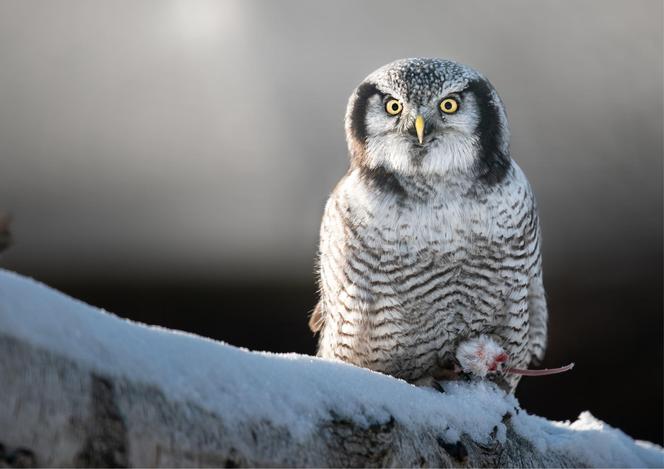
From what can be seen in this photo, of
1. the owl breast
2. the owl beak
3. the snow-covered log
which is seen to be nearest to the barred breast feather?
the owl breast

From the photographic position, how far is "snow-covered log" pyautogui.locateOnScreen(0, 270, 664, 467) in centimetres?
102

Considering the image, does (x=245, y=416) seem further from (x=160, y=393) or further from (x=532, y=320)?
(x=532, y=320)

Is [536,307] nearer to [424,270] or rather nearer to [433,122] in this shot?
[424,270]

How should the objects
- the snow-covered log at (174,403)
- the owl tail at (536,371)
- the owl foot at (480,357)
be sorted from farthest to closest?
the owl foot at (480,357) → the owl tail at (536,371) → the snow-covered log at (174,403)

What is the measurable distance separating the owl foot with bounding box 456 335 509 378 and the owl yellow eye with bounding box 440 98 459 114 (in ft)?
1.97

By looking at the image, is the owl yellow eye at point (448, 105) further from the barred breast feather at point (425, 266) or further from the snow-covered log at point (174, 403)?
the snow-covered log at point (174, 403)

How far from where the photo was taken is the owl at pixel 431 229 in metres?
1.90

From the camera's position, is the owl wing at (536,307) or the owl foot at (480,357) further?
the owl wing at (536,307)

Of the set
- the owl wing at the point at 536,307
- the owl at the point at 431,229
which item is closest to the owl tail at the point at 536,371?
the owl at the point at 431,229

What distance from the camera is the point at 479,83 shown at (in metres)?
1.97

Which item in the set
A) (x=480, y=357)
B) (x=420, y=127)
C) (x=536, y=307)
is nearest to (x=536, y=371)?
(x=480, y=357)

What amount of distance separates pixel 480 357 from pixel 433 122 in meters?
0.60

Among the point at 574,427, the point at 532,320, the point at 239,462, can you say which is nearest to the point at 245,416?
the point at 239,462

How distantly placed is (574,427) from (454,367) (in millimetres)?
333
